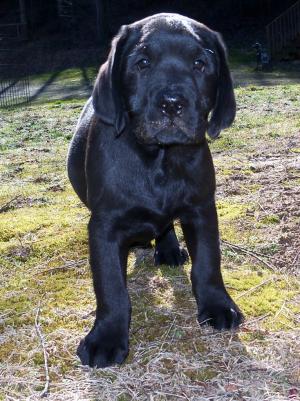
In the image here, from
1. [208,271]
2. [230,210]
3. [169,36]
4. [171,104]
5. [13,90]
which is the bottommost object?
[13,90]

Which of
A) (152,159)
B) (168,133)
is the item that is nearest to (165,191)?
(152,159)

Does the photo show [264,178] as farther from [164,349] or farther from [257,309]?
[164,349]

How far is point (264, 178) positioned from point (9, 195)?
7.73ft

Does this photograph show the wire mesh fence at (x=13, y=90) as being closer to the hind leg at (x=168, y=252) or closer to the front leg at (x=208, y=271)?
the hind leg at (x=168, y=252)

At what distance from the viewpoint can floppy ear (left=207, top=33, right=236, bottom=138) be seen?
327 centimetres

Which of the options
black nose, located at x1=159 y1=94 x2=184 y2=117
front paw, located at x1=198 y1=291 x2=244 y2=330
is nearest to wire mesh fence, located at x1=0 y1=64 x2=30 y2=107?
front paw, located at x1=198 y1=291 x2=244 y2=330

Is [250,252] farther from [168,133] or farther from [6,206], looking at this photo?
[6,206]

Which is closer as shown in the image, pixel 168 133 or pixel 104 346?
pixel 168 133

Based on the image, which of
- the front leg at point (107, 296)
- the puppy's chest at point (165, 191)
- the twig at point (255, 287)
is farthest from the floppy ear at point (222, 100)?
the twig at point (255, 287)

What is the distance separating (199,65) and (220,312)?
1234 mm

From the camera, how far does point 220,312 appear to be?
337 cm

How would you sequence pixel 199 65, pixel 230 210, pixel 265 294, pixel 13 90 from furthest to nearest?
1. pixel 13 90
2. pixel 230 210
3. pixel 265 294
4. pixel 199 65

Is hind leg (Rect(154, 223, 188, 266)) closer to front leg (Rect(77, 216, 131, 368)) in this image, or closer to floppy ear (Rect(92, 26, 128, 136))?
front leg (Rect(77, 216, 131, 368))

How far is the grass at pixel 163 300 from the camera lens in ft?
9.55
